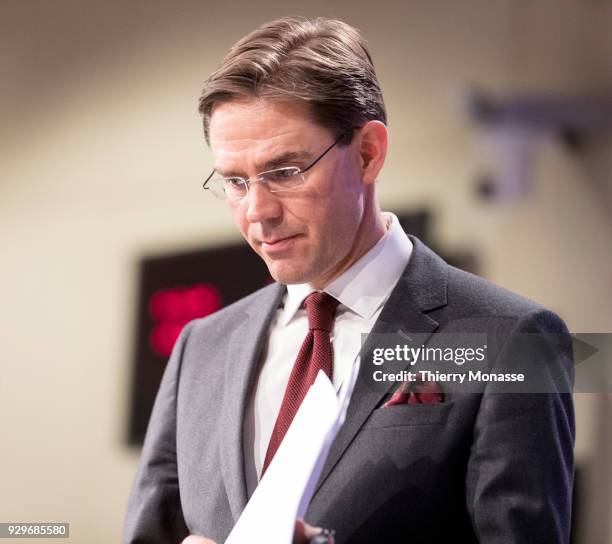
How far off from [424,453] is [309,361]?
242 mm

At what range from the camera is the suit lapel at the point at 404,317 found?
4.47ft

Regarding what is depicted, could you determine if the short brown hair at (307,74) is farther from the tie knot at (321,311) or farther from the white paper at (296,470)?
the white paper at (296,470)

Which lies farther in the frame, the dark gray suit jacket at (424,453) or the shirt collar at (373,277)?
the shirt collar at (373,277)

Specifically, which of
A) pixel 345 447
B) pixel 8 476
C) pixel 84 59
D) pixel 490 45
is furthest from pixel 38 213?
pixel 345 447

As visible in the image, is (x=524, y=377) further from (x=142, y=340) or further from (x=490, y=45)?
(x=142, y=340)

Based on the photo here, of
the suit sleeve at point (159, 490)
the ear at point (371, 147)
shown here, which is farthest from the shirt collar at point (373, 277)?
the suit sleeve at point (159, 490)

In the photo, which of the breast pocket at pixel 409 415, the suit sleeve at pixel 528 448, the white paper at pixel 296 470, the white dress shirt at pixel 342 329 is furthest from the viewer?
the white dress shirt at pixel 342 329

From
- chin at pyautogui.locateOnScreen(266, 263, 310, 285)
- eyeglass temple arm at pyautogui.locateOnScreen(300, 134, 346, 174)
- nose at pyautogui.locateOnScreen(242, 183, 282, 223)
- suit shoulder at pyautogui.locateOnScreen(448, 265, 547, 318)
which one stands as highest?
eyeglass temple arm at pyautogui.locateOnScreen(300, 134, 346, 174)

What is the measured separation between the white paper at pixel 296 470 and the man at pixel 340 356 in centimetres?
16

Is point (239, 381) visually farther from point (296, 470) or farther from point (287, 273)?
point (296, 470)

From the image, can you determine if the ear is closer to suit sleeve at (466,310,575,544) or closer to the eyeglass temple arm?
the eyeglass temple arm

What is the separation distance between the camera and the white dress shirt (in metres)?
1.46

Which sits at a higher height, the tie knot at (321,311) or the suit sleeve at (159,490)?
the tie knot at (321,311)

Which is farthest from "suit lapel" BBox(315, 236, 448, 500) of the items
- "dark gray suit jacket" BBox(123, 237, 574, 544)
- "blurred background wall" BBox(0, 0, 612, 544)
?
"blurred background wall" BBox(0, 0, 612, 544)
